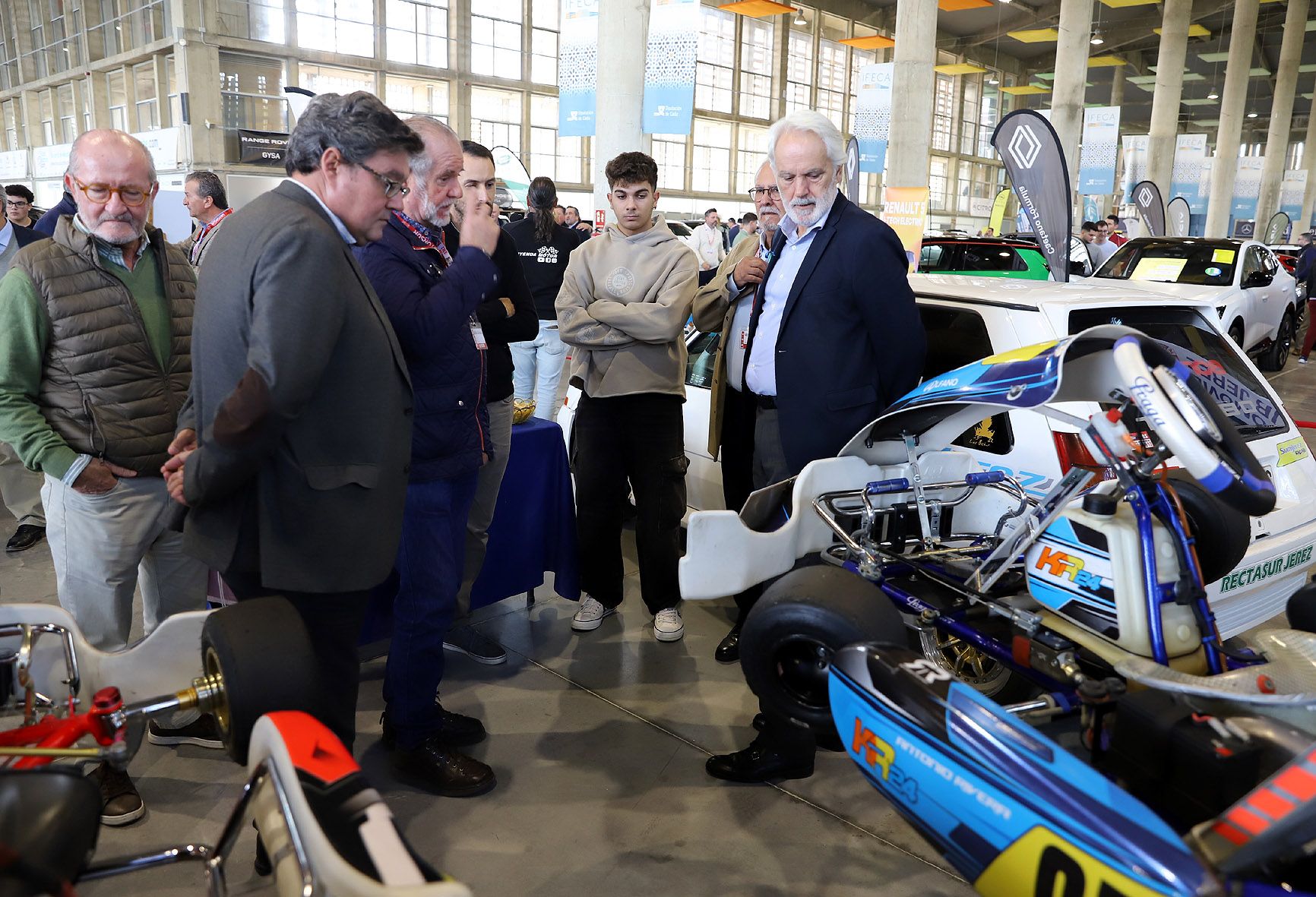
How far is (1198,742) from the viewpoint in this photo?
171 centimetres

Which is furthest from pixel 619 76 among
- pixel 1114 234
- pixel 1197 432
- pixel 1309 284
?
pixel 1309 284

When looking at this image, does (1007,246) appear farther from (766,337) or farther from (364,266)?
(364,266)

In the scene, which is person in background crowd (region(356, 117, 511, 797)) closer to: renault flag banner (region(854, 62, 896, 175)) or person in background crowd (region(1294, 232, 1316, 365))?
renault flag banner (region(854, 62, 896, 175))

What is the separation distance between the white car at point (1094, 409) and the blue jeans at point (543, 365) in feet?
11.1

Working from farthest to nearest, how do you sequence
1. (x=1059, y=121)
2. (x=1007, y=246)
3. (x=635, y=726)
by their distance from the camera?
1. (x=1059, y=121)
2. (x=1007, y=246)
3. (x=635, y=726)

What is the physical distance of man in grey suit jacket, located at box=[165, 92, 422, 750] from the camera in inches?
76.3

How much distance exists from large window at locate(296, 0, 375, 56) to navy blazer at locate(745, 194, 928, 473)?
21.6 metres

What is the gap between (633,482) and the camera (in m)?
3.83

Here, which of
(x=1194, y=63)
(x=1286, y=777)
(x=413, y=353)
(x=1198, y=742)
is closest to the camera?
(x=1286, y=777)

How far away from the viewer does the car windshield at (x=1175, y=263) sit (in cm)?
1062

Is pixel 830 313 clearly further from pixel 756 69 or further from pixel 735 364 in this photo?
pixel 756 69

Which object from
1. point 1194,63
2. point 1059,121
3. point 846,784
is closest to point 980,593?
point 846,784

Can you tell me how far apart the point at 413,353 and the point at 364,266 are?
0.27 m

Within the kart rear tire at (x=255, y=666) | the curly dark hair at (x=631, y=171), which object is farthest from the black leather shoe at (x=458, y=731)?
the curly dark hair at (x=631, y=171)
